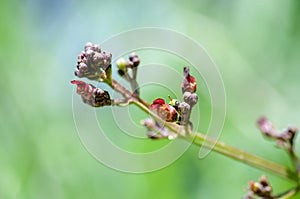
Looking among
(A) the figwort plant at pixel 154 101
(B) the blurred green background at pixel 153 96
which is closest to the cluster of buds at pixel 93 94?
(A) the figwort plant at pixel 154 101

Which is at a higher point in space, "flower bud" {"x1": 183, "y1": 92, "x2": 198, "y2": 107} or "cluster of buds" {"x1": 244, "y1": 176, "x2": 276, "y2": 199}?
"flower bud" {"x1": 183, "y1": 92, "x2": 198, "y2": 107}

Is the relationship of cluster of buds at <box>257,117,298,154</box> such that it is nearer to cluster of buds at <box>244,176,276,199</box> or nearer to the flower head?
cluster of buds at <box>244,176,276,199</box>

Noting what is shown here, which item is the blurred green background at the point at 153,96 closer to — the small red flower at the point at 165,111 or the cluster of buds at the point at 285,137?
the cluster of buds at the point at 285,137

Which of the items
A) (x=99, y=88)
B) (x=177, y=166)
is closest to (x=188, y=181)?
(x=177, y=166)

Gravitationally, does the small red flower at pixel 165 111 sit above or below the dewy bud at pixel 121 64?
below

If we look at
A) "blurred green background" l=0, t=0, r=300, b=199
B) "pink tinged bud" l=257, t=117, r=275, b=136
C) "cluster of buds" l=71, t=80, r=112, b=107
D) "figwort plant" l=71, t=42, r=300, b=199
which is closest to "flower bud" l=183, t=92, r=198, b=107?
"figwort plant" l=71, t=42, r=300, b=199
